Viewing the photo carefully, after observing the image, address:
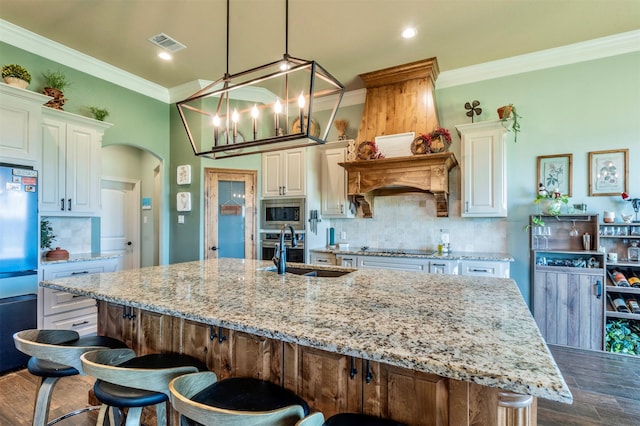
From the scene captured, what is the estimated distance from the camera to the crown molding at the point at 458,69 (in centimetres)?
340

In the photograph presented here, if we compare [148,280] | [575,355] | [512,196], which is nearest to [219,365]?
[148,280]

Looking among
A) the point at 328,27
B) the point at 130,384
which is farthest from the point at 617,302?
the point at 130,384

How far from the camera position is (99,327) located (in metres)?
2.22

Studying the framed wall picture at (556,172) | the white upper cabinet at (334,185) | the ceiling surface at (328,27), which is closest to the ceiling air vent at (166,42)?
the ceiling surface at (328,27)

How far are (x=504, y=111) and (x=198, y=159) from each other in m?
3.91

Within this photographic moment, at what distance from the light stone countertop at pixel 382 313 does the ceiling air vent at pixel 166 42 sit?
2551 millimetres

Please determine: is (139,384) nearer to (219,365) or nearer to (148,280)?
(219,365)

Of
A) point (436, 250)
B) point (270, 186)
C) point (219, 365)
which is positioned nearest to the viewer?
point (219, 365)

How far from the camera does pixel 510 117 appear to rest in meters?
3.81

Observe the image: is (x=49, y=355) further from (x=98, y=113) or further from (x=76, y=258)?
(x=98, y=113)

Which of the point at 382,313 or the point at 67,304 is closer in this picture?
the point at 382,313

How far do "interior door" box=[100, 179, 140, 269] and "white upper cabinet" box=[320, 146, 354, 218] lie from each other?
139 inches

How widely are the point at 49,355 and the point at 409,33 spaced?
374cm

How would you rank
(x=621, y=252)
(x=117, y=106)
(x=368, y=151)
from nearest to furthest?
1. (x=621, y=252)
2. (x=368, y=151)
3. (x=117, y=106)
